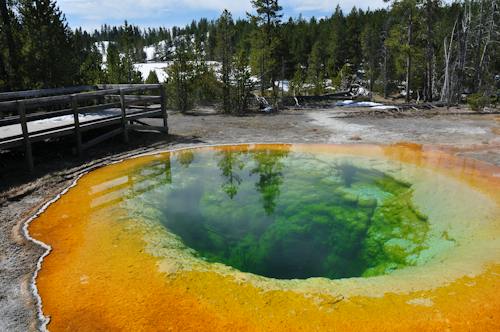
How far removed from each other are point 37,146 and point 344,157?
956 cm

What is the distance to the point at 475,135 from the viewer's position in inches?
568

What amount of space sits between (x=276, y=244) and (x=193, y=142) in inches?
297

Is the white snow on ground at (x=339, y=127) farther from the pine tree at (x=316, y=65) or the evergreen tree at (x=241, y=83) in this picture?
the pine tree at (x=316, y=65)

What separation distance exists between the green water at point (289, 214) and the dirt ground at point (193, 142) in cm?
209

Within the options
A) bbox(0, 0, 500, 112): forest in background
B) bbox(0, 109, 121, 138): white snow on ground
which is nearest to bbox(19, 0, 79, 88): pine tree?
bbox(0, 0, 500, 112): forest in background

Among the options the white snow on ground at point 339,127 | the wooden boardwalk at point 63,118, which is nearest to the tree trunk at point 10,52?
the wooden boardwalk at point 63,118

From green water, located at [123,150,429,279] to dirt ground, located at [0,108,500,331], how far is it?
6.87 ft

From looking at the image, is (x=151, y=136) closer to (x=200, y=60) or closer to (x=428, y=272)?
(x=200, y=60)

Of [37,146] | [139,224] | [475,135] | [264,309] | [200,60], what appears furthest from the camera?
[200,60]

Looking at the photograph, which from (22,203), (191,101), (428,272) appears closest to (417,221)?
(428,272)

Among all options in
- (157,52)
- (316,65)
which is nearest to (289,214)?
(316,65)

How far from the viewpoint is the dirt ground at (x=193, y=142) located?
558 centimetres

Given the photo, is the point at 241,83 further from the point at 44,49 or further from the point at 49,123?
the point at 49,123

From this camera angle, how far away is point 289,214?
8438mm
